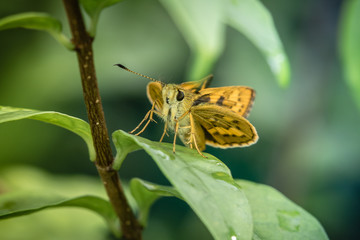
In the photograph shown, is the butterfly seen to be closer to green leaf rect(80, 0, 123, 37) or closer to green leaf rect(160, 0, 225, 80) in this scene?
green leaf rect(80, 0, 123, 37)

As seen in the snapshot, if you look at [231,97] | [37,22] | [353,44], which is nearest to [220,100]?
[231,97]

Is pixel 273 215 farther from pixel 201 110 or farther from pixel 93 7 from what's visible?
pixel 93 7

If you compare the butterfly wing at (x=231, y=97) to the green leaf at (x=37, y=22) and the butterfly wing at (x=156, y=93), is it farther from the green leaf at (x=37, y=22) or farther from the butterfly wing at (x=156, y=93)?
the green leaf at (x=37, y=22)

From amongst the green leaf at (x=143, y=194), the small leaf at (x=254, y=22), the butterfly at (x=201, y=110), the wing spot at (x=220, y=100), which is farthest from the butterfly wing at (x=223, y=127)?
the small leaf at (x=254, y=22)

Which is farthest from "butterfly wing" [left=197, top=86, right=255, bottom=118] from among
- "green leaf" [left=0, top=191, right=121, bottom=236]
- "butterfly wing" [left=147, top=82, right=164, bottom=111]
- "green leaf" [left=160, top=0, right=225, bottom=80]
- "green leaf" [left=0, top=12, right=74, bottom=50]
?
"green leaf" [left=160, top=0, right=225, bottom=80]

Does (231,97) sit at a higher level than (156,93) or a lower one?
lower
